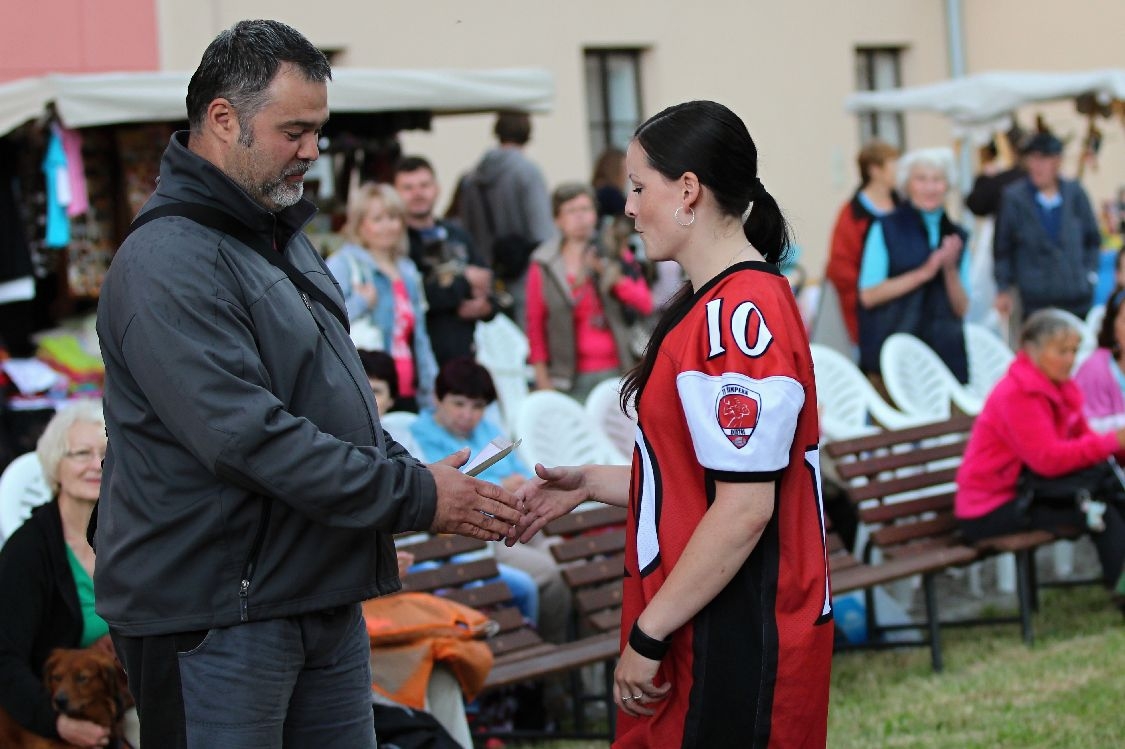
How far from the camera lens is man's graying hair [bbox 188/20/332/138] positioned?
3043 millimetres

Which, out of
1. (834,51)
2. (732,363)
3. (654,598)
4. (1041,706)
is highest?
(834,51)

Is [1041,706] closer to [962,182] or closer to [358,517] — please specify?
[358,517]

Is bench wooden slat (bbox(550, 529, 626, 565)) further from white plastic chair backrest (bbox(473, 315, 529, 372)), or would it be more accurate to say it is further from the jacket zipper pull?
the jacket zipper pull

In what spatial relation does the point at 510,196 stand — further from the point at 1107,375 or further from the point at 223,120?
the point at 223,120

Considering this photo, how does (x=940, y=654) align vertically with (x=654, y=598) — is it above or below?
below

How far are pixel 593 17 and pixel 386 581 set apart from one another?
482 inches

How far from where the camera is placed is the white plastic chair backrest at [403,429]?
6578 millimetres

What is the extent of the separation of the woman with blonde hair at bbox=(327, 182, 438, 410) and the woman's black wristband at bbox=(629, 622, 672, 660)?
15.6 ft

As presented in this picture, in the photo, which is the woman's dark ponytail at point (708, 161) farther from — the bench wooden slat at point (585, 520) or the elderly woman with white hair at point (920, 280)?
the elderly woman with white hair at point (920, 280)

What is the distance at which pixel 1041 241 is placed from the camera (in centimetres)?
1118

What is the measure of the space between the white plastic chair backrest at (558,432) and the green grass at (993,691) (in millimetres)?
1419

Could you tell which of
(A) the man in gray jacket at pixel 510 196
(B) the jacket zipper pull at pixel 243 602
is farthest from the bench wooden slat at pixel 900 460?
(B) the jacket zipper pull at pixel 243 602

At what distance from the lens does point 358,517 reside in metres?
2.98

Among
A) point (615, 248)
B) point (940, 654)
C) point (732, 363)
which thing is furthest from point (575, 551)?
point (732, 363)
